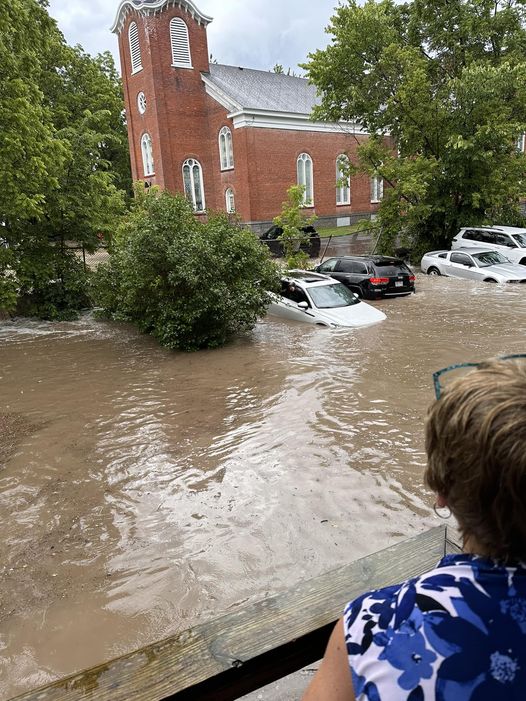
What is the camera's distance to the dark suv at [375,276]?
1664 cm

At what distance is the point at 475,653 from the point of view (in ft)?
3.19

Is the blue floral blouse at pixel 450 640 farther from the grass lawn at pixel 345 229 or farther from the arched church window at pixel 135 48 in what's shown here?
the arched church window at pixel 135 48

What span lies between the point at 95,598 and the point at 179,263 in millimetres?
8248

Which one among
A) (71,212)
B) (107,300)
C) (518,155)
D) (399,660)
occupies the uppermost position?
(518,155)

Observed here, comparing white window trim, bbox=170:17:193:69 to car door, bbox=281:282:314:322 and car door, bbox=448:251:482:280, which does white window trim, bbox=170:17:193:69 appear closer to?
car door, bbox=448:251:482:280

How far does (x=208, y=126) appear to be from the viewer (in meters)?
32.3

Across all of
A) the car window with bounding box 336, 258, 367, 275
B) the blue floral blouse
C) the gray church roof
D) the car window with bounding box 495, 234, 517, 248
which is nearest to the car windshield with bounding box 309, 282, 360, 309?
the car window with bounding box 336, 258, 367, 275

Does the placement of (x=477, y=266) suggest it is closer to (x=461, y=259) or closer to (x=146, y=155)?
(x=461, y=259)

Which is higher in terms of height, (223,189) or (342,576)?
(223,189)

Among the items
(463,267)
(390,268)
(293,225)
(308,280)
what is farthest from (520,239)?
(308,280)

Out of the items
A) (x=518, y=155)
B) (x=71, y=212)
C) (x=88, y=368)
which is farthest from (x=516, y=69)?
(x=88, y=368)

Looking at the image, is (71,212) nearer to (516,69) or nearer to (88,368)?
(88,368)

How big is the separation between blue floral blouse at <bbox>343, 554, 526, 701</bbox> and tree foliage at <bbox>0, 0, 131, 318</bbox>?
13.6 meters

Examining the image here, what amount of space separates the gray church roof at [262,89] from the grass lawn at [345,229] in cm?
766
